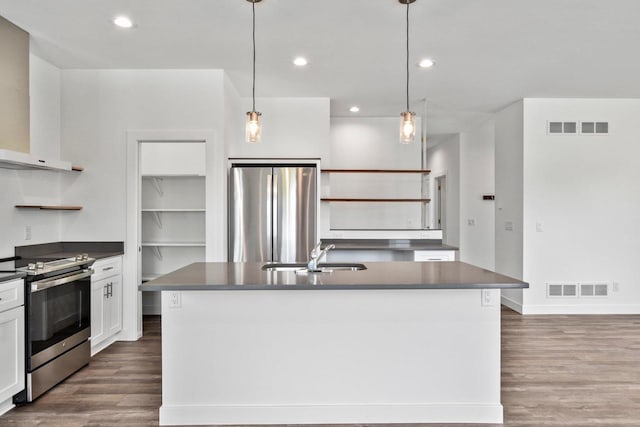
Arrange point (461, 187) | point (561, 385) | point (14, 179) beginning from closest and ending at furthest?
point (561, 385) → point (14, 179) → point (461, 187)

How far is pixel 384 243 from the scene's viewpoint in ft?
17.0

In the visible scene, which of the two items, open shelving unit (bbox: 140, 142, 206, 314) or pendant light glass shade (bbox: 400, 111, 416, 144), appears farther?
open shelving unit (bbox: 140, 142, 206, 314)

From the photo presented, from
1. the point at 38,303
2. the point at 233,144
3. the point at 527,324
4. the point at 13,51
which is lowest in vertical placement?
the point at 527,324

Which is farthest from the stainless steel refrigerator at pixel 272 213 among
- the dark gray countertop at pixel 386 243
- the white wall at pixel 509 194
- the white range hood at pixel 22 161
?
the white wall at pixel 509 194

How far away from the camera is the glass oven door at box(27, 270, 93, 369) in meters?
2.79

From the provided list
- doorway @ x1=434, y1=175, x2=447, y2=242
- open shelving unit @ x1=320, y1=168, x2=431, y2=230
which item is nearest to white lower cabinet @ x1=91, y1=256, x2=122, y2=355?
open shelving unit @ x1=320, y1=168, x2=431, y2=230

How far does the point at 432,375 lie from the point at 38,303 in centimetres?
257

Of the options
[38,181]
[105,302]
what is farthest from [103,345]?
[38,181]

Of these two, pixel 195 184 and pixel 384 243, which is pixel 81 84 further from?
pixel 384 243

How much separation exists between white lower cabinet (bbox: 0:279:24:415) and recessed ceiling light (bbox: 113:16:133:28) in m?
1.89

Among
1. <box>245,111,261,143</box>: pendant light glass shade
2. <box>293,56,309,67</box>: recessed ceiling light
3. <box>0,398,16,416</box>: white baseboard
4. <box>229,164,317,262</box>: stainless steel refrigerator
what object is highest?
<box>293,56,309,67</box>: recessed ceiling light

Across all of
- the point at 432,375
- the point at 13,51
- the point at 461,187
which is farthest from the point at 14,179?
the point at 461,187

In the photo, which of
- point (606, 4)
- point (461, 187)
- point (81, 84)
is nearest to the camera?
point (606, 4)

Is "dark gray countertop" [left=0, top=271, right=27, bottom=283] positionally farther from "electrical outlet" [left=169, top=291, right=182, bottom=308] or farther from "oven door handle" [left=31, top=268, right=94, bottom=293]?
"electrical outlet" [left=169, top=291, right=182, bottom=308]
